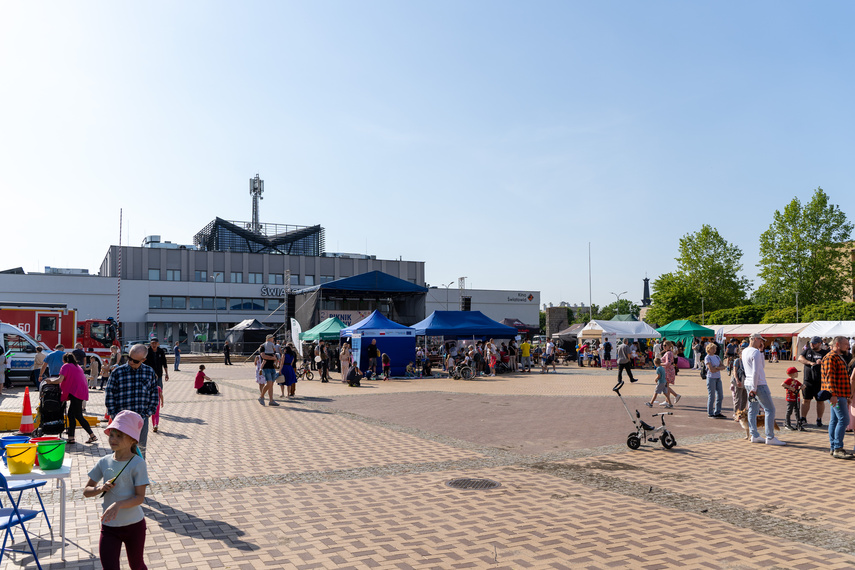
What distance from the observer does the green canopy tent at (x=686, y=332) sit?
35284mm

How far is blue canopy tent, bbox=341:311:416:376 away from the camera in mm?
27453

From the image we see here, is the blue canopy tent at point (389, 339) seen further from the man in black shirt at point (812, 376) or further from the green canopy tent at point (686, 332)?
the man in black shirt at point (812, 376)

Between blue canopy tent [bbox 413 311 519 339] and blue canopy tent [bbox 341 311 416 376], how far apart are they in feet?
3.72

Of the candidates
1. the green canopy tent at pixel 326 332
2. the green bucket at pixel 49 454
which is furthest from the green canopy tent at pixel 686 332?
the green bucket at pixel 49 454

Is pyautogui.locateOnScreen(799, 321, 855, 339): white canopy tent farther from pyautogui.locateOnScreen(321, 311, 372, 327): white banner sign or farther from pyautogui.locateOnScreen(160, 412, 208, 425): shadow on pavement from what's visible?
pyautogui.locateOnScreen(160, 412, 208, 425): shadow on pavement

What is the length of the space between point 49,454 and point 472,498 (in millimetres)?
4237

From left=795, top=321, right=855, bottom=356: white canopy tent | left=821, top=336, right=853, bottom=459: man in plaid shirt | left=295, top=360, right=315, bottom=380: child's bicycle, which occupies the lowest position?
left=295, top=360, right=315, bottom=380: child's bicycle

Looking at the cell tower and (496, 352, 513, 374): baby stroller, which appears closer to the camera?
(496, 352, 513, 374): baby stroller

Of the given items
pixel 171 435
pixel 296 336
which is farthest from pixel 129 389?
pixel 296 336

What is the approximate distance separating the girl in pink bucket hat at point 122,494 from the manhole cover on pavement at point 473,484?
14.1 ft

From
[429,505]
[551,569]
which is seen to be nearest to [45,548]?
[429,505]

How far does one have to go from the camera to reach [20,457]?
507cm

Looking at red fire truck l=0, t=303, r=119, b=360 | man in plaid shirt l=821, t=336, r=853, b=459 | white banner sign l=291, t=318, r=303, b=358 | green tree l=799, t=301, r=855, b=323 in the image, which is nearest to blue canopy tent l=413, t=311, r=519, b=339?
white banner sign l=291, t=318, r=303, b=358

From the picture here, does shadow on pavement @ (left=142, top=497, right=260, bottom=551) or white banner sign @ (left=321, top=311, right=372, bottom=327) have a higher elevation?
white banner sign @ (left=321, top=311, right=372, bottom=327)
